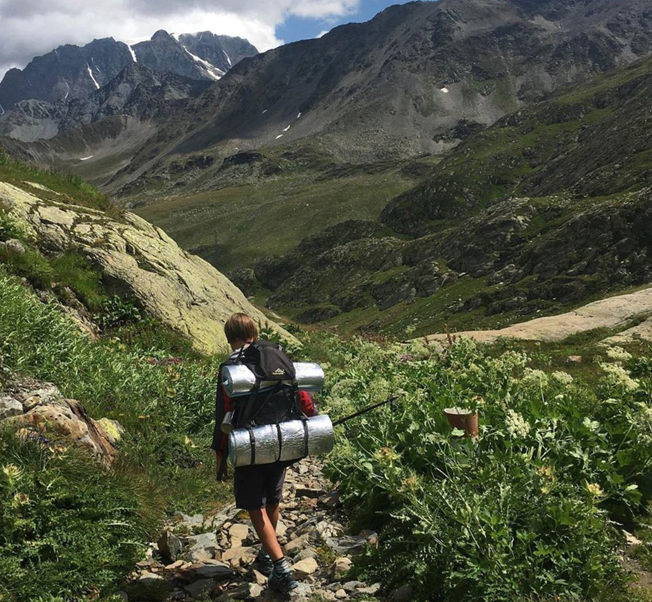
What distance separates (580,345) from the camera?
23.1m

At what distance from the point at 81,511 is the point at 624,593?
5.01 meters

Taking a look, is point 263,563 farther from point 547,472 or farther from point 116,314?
point 116,314

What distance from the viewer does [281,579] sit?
534cm

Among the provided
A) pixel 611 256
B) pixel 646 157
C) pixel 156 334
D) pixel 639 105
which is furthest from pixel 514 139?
pixel 156 334

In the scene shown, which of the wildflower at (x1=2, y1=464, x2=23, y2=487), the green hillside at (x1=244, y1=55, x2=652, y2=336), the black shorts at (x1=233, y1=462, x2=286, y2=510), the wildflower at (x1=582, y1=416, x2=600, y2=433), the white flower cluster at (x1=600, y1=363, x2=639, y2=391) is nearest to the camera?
the wildflower at (x1=2, y1=464, x2=23, y2=487)

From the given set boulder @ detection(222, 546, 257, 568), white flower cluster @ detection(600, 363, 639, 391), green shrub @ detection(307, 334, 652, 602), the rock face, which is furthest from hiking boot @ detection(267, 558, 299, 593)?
the rock face

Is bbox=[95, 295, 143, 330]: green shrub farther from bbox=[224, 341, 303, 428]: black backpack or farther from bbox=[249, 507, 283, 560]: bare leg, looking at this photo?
bbox=[249, 507, 283, 560]: bare leg

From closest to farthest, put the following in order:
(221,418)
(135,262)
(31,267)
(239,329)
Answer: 1. (221,418)
2. (239,329)
3. (31,267)
4. (135,262)

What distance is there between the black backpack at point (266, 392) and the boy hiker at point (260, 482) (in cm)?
2

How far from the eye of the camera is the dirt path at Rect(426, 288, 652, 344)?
79.5ft

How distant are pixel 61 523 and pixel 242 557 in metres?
2.08

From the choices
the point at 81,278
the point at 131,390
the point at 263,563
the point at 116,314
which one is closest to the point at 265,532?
the point at 263,563

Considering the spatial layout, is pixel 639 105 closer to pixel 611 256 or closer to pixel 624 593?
pixel 611 256

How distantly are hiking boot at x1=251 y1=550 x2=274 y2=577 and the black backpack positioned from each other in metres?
1.56
